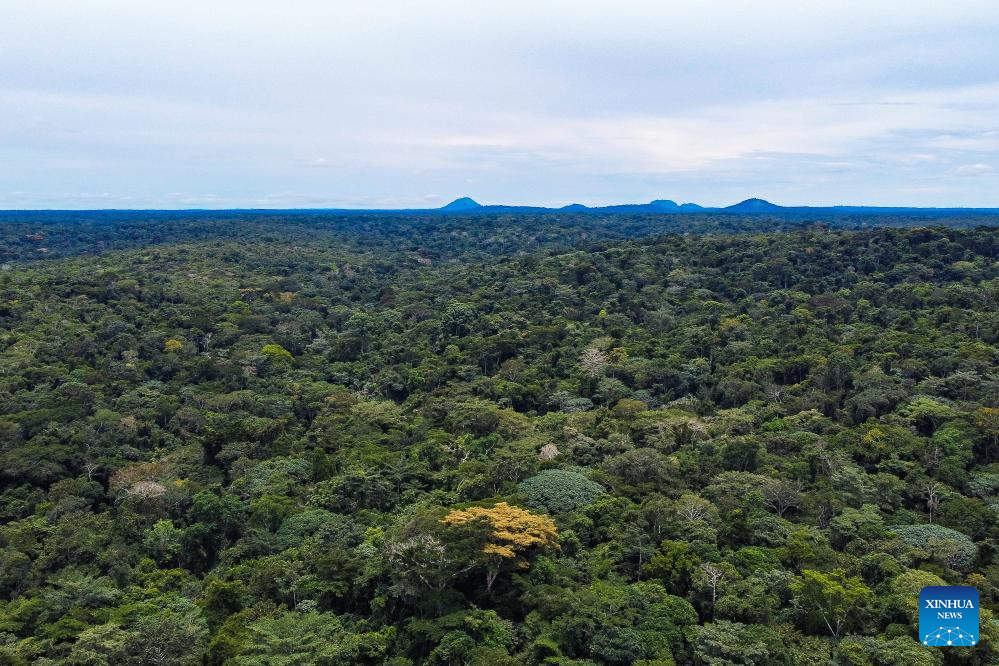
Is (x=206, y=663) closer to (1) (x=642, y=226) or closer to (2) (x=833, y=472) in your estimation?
(2) (x=833, y=472)

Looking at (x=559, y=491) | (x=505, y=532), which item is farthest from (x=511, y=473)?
(x=505, y=532)

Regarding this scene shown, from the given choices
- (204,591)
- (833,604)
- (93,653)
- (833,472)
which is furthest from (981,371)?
(93,653)

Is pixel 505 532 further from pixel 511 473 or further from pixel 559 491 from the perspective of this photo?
pixel 511 473

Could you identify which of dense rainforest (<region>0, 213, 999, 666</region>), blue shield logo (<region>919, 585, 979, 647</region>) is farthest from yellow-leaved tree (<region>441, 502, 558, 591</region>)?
blue shield logo (<region>919, 585, 979, 647</region>)

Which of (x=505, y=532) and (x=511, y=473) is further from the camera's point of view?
(x=511, y=473)

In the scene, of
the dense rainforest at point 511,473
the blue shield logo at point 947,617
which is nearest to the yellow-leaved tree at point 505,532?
the dense rainforest at point 511,473

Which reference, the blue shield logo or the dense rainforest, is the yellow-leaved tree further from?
the blue shield logo

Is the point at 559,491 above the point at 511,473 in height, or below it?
below
